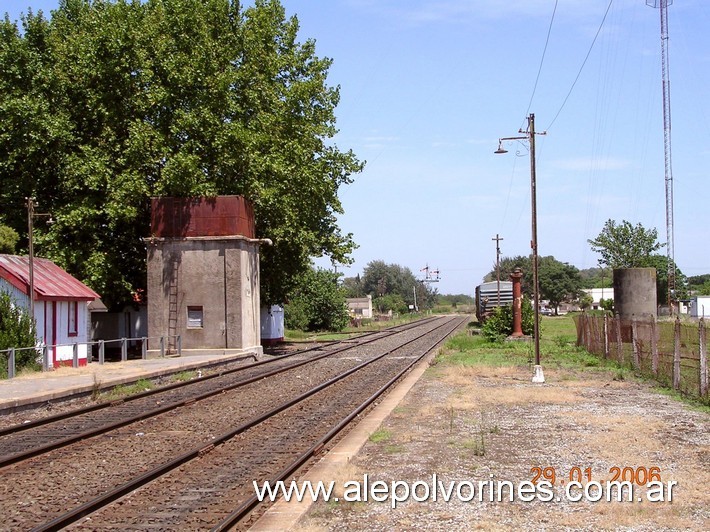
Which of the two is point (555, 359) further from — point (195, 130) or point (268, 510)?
point (268, 510)

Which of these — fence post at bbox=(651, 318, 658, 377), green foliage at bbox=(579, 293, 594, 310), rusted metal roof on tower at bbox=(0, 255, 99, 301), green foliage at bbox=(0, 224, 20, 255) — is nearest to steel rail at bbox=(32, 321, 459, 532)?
fence post at bbox=(651, 318, 658, 377)

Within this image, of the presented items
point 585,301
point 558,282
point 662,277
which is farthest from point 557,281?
point 662,277

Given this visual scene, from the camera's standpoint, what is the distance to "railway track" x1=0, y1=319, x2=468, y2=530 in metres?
8.18

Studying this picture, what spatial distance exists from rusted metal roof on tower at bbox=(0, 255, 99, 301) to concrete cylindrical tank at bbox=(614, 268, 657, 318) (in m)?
22.7

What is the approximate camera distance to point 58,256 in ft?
107

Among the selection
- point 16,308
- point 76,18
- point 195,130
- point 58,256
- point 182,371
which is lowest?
point 182,371

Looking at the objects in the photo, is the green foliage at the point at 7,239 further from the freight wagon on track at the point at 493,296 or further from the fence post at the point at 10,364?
the freight wagon on track at the point at 493,296

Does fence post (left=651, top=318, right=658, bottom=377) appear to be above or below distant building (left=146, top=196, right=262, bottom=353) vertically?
below

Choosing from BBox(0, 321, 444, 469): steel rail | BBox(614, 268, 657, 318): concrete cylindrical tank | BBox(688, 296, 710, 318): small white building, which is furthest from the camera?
BBox(688, 296, 710, 318): small white building

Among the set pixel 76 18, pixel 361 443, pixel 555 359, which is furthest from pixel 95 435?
pixel 76 18

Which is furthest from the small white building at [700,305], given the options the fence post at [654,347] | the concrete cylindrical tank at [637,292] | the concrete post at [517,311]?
the fence post at [654,347]

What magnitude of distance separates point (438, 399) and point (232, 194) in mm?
20954

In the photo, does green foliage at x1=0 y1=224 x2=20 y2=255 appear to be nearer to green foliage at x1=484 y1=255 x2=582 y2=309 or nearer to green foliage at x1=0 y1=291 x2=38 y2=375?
green foliage at x1=0 y1=291 x2=38 y2=375

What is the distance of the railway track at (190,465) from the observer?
26.8 feet
